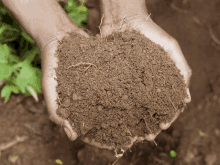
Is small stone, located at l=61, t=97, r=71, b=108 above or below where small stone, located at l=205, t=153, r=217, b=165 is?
above

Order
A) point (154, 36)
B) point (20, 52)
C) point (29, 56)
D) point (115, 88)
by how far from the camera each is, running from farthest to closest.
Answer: point (20, 52) < point (29, 56) < point (154, 36) < point (115, 88)

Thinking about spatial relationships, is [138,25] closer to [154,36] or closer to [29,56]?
[154,36]

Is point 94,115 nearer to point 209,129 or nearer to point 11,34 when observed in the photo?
point 11,34

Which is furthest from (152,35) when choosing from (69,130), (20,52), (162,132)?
(20,52)

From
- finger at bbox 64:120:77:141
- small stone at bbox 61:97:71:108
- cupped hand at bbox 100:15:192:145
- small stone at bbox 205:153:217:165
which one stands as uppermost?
cupped hand at bbox 100:15:192:145

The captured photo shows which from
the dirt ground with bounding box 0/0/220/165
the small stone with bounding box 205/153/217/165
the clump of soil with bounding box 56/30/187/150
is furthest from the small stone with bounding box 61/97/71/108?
the small stone with bounding box 205/153/217/165

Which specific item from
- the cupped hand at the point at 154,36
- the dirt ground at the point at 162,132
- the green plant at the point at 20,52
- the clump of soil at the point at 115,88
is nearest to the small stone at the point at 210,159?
the dirt ground at the point at 162,132

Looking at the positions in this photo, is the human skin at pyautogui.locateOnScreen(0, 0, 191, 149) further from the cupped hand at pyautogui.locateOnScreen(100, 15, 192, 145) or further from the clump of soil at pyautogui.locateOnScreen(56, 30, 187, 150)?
the clump of soil at pyautogui.locateOnScreen(56, 30, 187, 150)
